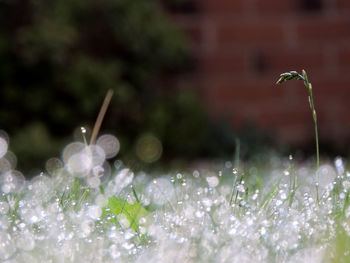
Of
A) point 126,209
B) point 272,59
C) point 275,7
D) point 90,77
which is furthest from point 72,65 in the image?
point 126,209

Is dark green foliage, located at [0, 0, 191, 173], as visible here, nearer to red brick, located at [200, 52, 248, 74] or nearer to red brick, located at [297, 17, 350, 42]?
red brick, located at [200, 52, 248, 74]

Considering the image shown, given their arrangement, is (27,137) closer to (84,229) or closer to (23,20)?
(23,20)

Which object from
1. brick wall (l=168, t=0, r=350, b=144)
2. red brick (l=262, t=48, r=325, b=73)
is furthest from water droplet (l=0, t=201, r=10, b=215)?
red brick (l=262, t=48, r=325, b=73)

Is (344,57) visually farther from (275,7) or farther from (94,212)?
(94,212)

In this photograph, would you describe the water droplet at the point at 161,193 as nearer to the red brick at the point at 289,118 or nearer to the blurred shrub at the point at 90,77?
the blurred shrub at the point at 90,77

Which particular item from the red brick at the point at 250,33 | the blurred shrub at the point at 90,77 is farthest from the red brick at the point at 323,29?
the blurred shrub at the point at 90,77

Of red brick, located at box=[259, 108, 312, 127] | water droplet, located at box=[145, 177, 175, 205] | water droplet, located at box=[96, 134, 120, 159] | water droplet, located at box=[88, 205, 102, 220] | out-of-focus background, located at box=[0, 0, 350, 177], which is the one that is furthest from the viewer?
red brick, located at box=[259, 108, 312, 127]
